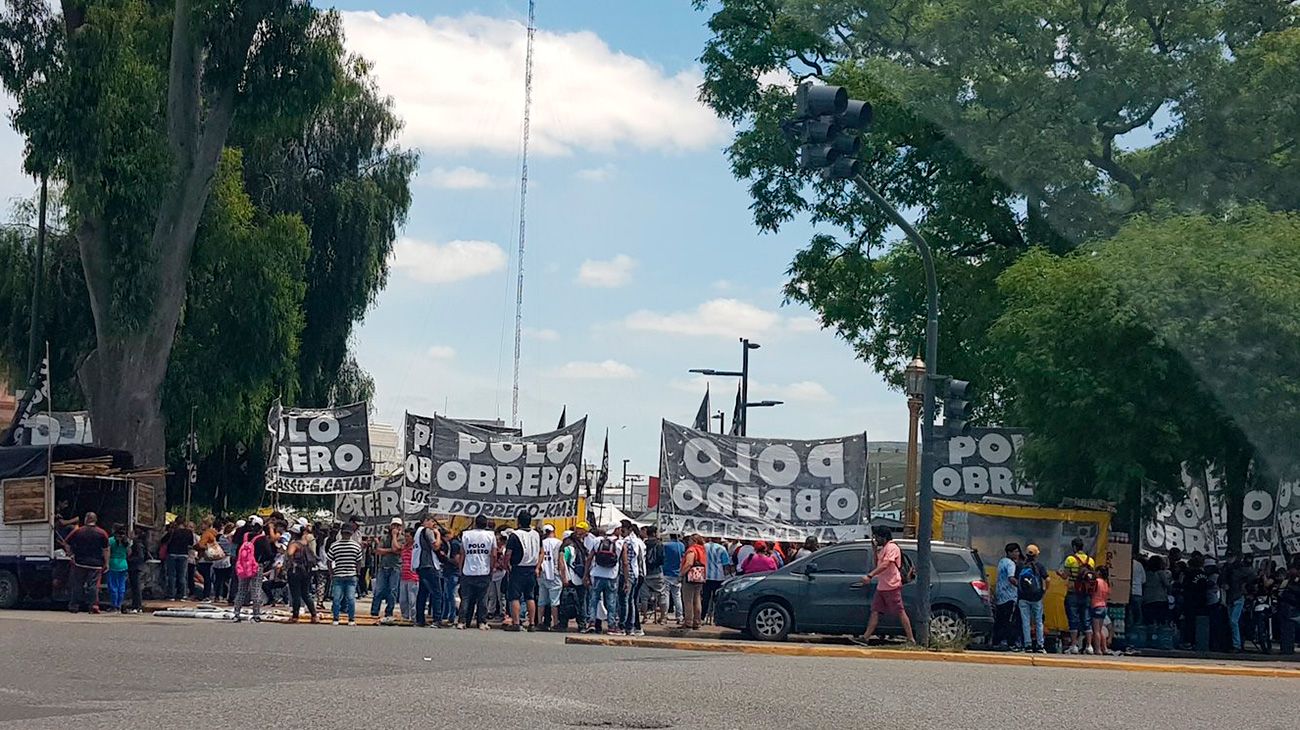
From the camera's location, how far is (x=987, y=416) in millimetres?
36094

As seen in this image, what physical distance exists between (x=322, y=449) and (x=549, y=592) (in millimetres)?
6984

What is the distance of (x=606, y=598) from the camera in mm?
24453

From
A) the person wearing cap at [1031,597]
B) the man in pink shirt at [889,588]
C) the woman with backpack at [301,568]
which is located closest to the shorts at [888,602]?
the man in pink shirt at [889,588]

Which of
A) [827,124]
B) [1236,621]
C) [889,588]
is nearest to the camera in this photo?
[827,124]

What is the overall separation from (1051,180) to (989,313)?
310 cm

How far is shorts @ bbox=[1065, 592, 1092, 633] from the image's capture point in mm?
24125

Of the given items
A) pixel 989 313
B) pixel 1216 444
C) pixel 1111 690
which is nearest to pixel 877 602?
pixel 1111 690

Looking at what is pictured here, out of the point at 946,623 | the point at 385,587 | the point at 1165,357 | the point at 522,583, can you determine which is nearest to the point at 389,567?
the point at 385,587

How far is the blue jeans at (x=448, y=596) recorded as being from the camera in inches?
982

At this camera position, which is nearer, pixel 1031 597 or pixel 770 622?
pixel 1031 597

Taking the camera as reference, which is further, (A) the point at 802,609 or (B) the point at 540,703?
(A) the point at 802,609

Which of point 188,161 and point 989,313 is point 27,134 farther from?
point 989,313

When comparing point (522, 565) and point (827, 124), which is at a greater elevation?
point (827, 124)

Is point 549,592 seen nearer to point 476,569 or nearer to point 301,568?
point 476,569
